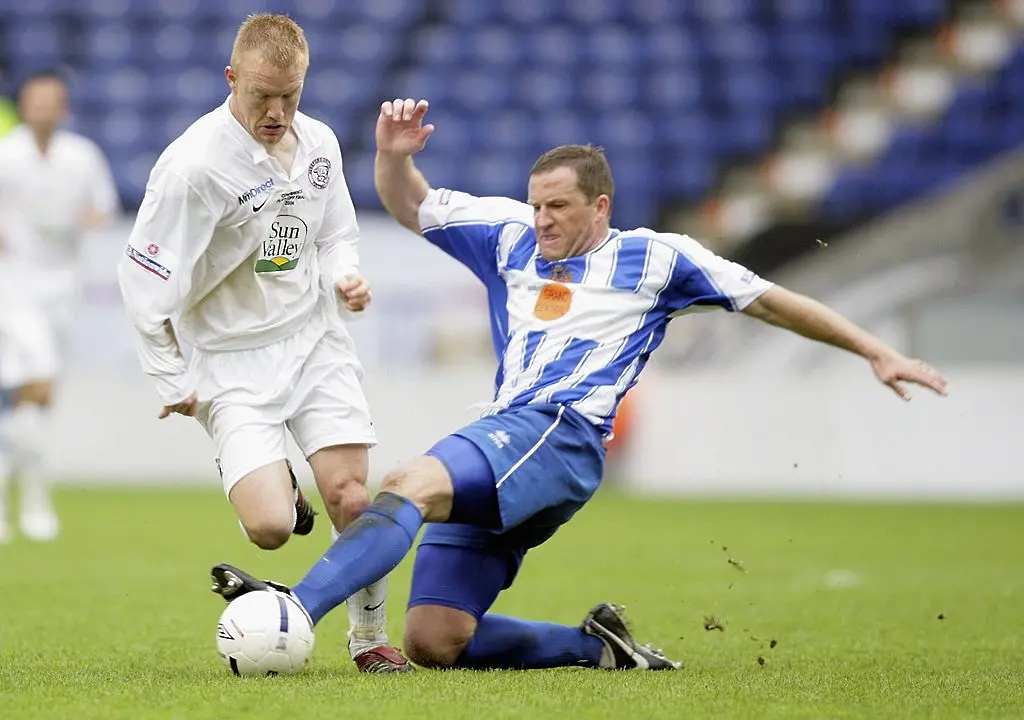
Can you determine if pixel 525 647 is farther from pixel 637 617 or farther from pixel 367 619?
pixel 637 617

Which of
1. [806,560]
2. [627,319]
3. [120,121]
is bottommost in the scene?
[806,560]

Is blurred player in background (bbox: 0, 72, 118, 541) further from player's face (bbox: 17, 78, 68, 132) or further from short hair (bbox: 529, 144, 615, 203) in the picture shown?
short hair (bbox: 529, 144, 615, 203)

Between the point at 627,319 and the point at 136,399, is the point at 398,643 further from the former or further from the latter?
the point at 136,399

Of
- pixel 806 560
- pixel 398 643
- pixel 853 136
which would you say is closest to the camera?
pixel 398 643

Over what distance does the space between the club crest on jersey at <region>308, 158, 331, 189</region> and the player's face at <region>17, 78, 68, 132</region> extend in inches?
178

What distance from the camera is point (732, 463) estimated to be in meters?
14.0

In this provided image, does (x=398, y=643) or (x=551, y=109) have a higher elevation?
(x=551, y=109)

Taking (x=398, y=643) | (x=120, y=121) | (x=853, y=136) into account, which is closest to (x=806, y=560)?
(x=398, y=643)

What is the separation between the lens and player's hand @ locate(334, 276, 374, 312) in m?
5.03

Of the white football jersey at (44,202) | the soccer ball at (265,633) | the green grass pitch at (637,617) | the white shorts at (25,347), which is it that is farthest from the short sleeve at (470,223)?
the white shorts at (25,347)

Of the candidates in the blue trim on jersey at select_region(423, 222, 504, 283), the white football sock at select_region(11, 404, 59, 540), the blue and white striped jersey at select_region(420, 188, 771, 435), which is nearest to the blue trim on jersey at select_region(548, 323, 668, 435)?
the blue and white striped jersey at select_region(420, 188, 771, 435)

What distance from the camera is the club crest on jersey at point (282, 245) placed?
210 inches

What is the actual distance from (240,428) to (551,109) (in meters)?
12.9

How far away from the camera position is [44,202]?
32.6ft
